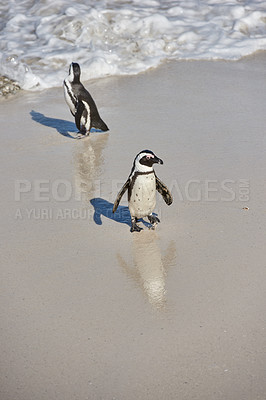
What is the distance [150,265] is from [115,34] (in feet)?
20.6

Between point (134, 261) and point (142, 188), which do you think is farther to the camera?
point (142, 188)

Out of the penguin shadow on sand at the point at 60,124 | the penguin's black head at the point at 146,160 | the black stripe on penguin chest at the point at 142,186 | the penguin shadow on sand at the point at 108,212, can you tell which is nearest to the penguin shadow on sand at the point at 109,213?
the penguin shadow on sand at the point at 108,212

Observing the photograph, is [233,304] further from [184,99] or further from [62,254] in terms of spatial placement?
[184,99]

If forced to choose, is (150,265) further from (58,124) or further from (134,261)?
(58,124)

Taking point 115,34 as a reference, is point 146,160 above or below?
above

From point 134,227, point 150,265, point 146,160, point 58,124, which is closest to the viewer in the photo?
point 150,265

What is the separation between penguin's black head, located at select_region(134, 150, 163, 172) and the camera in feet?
11.6

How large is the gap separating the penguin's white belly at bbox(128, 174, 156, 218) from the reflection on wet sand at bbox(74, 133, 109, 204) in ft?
2.05

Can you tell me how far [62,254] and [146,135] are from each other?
7.26 ft

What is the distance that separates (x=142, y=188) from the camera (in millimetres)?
3637

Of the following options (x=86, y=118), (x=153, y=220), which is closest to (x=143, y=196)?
(x=153, y=220)

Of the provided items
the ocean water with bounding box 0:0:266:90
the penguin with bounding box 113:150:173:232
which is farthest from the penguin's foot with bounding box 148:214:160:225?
the ocean water with bounding box 0:0:266:90

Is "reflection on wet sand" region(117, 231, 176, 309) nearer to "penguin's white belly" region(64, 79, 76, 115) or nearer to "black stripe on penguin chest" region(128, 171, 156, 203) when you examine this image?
"black stripe on penguin chest" region(128, 171, 156, 203)

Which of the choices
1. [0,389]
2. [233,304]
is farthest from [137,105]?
[0,389]
